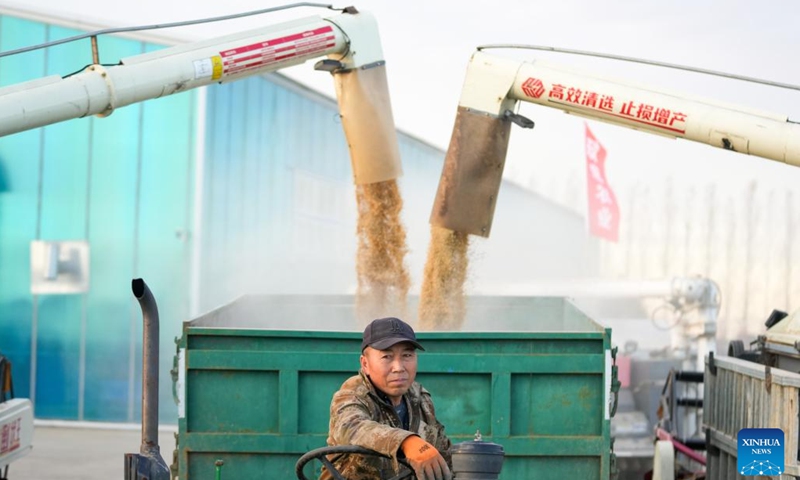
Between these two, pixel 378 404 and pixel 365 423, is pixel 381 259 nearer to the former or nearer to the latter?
pixel 378 404

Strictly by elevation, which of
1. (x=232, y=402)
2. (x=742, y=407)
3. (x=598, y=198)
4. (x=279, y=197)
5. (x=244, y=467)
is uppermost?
(x=598, y=198)

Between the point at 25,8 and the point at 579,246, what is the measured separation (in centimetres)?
2112

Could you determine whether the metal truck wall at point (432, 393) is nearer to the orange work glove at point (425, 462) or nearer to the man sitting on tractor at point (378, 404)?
the man sitting on tractor at point (378, 404)

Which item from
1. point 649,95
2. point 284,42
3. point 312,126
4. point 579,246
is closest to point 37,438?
point 312,126

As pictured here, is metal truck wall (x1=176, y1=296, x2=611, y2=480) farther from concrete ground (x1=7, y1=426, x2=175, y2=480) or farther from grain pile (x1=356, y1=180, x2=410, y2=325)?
concrete ground (x1=7, y1=426, x2=175, y2=480)

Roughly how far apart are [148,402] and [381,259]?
609 centimetres

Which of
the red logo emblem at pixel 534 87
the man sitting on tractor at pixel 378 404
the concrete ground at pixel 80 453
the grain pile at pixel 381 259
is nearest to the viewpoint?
the man sitting on tractor at pixel 378 404

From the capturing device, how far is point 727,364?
8.42 m

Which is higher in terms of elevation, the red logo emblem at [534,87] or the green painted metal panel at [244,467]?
the red logo emblem at [534,87]

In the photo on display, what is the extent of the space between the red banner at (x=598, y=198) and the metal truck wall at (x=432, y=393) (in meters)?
16.2

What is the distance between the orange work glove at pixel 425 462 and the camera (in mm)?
3678

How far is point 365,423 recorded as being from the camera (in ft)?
13.3

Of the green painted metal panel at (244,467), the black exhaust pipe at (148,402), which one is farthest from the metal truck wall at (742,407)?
the black exhaust pipe at (148,402)

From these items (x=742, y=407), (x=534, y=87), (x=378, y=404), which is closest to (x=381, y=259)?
(x=534, y=87)
